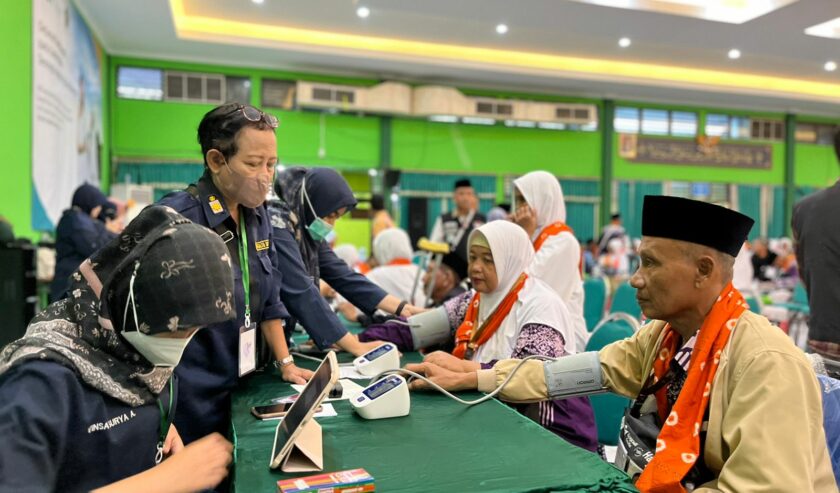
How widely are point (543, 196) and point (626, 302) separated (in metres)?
1.21

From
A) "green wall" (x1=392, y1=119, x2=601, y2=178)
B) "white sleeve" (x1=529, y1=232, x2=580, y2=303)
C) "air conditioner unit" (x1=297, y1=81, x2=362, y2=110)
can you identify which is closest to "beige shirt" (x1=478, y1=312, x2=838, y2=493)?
"white sleeve" (x1=529, y1=232, x2=580, y2=303)

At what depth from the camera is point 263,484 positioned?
1178mm

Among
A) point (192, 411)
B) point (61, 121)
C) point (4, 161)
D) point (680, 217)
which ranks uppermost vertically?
point (61, 121)

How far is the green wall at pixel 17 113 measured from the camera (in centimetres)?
438

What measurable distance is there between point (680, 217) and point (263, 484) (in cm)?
98

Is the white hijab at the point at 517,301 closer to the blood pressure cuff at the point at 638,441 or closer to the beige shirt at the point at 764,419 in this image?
the blood pressure cuff at the point at 638,441

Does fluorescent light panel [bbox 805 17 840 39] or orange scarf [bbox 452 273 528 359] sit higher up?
fluorescent light panel [bbox 805 17 840 39]

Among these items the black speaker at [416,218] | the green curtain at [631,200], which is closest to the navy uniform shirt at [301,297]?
the black speaker at [416,218]

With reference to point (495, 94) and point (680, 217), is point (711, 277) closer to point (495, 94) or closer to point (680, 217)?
point (680, 217)

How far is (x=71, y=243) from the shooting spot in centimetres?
461

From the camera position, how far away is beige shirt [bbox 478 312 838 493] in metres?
1.12

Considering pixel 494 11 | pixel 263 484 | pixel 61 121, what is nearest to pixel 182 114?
pixel 61 121

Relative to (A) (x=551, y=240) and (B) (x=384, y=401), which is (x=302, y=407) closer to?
(B) (x=384, y=401)

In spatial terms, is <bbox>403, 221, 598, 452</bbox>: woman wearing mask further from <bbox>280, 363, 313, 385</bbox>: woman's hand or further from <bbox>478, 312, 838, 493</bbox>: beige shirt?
<bbox>478, 312, 838, 493</bbox>: beige shirt
